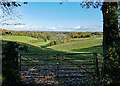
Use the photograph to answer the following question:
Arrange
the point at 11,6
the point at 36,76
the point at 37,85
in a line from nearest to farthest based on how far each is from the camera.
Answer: the point at 37,85
the point at 36,76
the point at 11,6

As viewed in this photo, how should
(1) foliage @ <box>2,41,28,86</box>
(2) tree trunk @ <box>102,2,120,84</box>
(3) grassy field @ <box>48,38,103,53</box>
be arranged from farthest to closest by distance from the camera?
(3) grassy field @ <box>48,38,103,53</box> < (1) foliage @ <box>2,41,28,86</box> < (2) tree trunk @ <box>102,2,120,84</box>

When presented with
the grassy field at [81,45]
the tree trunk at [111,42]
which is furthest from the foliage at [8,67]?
the grassy field at [81,45]

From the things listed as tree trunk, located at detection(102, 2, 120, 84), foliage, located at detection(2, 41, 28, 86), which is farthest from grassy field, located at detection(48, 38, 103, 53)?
tree trunk, located at detection(102, 2, 120, 84)

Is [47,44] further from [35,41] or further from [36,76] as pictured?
[36,76]

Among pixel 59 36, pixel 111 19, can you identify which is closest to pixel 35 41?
pixel 59 36

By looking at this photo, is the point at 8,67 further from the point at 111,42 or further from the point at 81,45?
the point at 81,45

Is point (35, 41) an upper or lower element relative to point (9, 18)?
lower

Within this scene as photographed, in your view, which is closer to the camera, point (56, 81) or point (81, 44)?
point (56, 81)

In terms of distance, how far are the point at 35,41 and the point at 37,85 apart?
16.5m

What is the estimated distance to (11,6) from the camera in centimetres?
576

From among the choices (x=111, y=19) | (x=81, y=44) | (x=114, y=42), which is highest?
(x=111, y=19)

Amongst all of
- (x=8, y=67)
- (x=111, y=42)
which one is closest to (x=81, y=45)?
(x=111, y=42)

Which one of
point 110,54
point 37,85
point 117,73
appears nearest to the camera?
point 117,73

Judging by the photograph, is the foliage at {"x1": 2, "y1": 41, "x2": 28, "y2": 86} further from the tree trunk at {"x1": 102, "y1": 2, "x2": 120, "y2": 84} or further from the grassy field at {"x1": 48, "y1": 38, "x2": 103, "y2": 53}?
the grassy field at {"x1": 48, "y1": 38, "x2": 103, "y2": 53}
